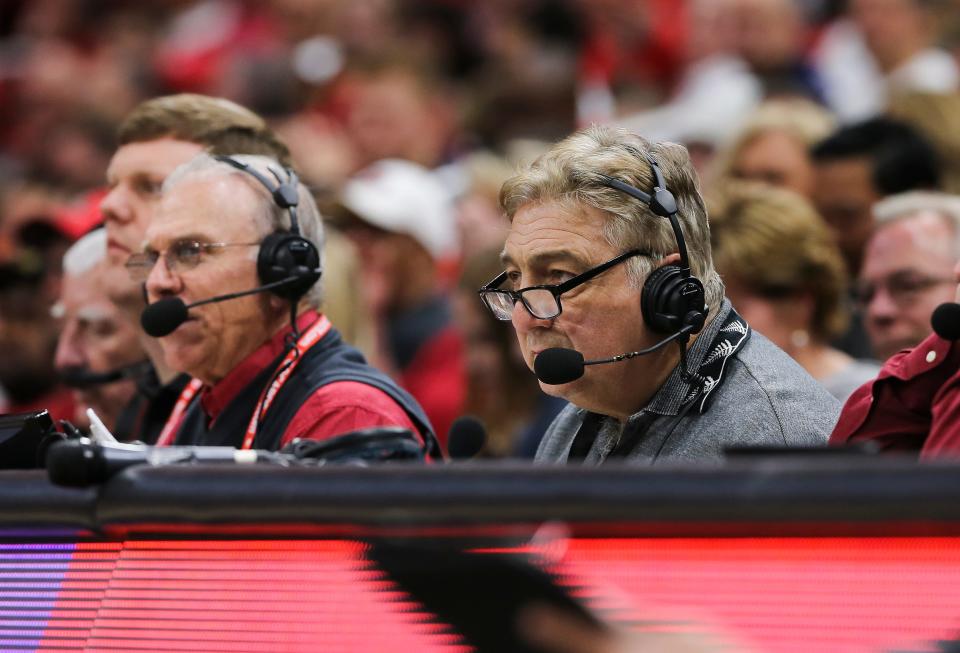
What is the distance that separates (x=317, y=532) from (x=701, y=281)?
3.90 ft

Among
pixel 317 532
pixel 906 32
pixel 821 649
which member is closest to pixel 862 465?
pixel 821 649

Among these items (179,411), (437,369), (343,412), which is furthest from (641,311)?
(437,369)

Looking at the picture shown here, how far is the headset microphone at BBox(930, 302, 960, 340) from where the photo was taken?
2.24 meters

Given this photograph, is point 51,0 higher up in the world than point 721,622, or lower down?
higher up

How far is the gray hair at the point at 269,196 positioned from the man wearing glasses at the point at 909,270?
162 centimetres

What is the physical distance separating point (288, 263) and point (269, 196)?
0.68 feet

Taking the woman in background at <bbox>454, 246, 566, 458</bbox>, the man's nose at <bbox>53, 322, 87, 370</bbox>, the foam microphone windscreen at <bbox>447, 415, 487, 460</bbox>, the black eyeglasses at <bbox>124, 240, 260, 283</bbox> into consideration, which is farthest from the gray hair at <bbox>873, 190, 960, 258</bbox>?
the man's nose at <bbox>53, 322, 87, 370</bbox>

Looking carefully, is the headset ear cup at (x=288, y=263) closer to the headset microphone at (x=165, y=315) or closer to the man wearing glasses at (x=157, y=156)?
the headset microphone at (x=165, y=315)

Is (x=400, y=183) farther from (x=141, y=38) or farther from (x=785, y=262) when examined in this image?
(x=141, y=38)

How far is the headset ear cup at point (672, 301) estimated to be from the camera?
106 inches

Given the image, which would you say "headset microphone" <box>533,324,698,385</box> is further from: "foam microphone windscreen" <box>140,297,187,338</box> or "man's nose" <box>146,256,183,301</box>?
"man's nose" <box>146,256,183,301</box>

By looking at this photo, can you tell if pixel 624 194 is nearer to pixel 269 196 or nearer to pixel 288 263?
pixel 288 263

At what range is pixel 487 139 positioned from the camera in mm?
7738

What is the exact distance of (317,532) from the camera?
1.85 meters
